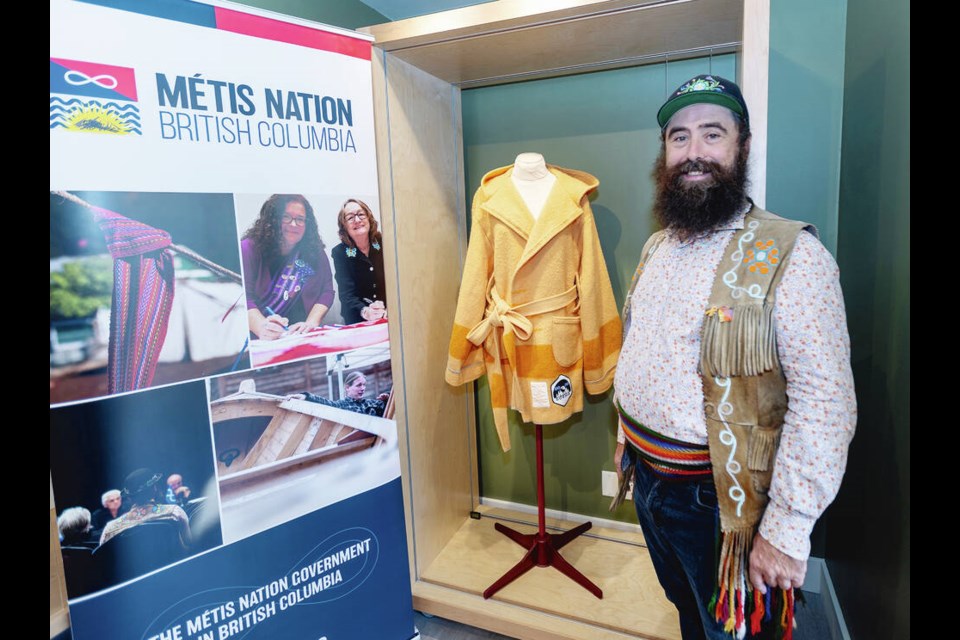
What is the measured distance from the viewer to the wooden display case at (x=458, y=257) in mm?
1724

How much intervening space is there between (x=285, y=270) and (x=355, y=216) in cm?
28

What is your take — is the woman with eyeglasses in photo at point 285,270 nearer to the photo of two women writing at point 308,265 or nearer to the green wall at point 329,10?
the photo of two women writing at point 308,265

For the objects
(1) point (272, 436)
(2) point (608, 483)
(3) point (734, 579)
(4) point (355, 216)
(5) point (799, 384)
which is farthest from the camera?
(2) point (608, 483)

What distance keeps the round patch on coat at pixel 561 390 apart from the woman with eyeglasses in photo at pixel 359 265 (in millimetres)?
638

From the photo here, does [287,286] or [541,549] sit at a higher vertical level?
[287,286]

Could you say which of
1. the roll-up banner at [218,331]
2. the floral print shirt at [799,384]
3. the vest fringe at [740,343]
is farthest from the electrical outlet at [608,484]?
the vest fringe at [740,343]

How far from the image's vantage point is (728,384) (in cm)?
117

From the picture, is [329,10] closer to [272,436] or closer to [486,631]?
[272,436]

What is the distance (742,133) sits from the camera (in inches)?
52.4

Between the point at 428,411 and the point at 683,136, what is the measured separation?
135 cm

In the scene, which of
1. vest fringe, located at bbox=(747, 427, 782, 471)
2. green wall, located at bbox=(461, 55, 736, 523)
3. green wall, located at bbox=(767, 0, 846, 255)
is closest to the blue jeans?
vest fringe, located at bbox=(747, 427, 782, 471)

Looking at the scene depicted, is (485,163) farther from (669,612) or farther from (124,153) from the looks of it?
(669,612)

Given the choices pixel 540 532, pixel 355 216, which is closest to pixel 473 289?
pixel 355 216

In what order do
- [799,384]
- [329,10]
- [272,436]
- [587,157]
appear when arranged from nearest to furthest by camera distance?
[799,384], [272,436], [329,10], [587,157]
